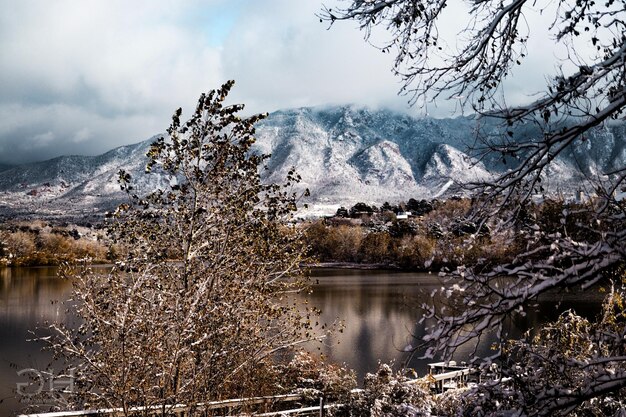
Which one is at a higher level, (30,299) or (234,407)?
(234,407)

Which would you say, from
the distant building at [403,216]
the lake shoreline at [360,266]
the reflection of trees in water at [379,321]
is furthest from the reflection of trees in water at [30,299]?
the distant building at [403,216]

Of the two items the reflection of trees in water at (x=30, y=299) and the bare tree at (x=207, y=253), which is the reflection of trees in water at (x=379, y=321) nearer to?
the bare tree at (x=207, y=253)

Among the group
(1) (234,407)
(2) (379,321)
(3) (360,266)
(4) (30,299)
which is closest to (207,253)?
(1) (234,407)

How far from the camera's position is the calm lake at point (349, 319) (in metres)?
18.7

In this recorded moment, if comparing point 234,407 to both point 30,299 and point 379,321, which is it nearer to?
point 379,321

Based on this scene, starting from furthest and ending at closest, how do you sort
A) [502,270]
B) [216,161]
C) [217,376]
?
[216,161] → [217,376] → [502,270]

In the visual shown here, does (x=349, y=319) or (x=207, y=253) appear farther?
(x=349, y=319)

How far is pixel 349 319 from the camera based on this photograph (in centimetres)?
2945

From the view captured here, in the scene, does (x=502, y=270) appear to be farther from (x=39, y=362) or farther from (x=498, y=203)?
(x=39, y=362)

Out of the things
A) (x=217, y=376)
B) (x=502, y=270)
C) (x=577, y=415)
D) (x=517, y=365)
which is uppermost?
(x=502, y=270)

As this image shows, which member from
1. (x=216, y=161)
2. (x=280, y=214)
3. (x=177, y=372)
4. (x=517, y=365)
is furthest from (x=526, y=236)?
(x=280, y=214)

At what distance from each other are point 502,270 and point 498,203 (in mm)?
626

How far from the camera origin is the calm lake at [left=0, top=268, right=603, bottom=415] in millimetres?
18719

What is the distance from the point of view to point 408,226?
280ft
